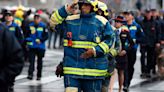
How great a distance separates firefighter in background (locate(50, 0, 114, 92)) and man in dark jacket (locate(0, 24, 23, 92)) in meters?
2.14

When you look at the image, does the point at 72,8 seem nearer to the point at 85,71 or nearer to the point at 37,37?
the point at 85,71

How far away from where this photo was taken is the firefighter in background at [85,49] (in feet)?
27.0

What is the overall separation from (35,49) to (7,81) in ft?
Result: 31.1

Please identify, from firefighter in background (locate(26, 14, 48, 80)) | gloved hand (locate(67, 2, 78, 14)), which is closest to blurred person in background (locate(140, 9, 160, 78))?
firefighter in background (locate(26, 14, 48, 80))

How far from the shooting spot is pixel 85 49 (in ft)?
27.1

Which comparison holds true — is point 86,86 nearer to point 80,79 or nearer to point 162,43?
point 80,79

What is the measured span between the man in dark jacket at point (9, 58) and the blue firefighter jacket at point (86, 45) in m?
2.18

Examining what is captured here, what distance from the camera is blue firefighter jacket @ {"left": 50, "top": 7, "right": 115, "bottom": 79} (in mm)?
8227

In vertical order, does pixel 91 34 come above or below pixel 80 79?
above

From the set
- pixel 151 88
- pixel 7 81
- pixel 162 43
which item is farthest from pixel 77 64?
pixel 162 43

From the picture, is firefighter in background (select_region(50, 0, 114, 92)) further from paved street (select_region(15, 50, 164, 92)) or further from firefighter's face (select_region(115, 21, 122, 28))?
paved street (select_region(15, 50, 164, 92))

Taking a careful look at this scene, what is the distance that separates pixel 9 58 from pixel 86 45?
7.67 feet

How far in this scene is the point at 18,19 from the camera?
19.5 m

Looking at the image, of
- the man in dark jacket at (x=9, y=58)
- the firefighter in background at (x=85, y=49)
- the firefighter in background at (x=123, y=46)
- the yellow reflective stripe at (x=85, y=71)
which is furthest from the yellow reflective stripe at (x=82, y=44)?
the firefighter in background at (x=123, y=46)
